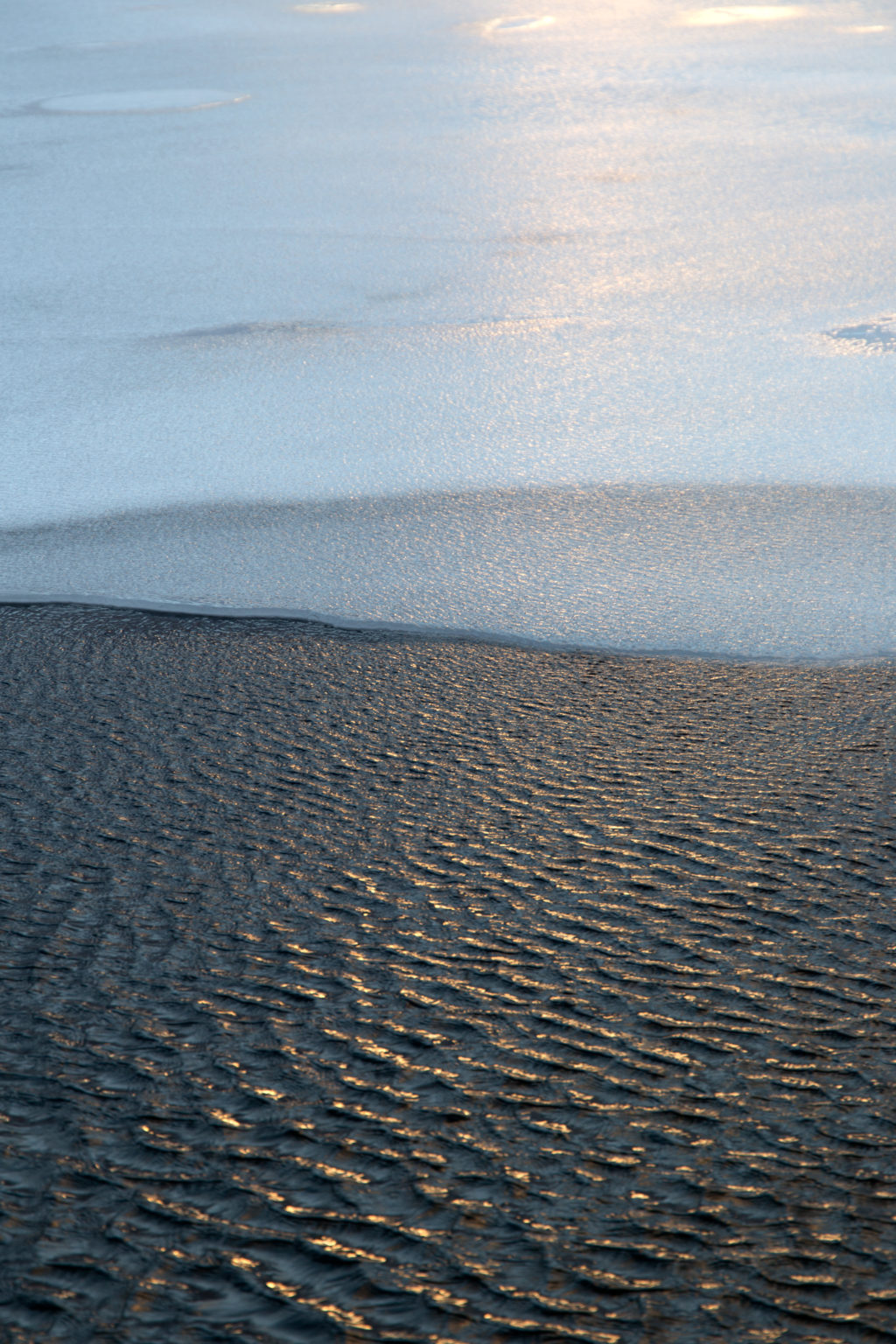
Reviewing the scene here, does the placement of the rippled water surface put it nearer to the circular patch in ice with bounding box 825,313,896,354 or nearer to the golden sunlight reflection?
the circular patch in ice with bounding box 825,313,896,354

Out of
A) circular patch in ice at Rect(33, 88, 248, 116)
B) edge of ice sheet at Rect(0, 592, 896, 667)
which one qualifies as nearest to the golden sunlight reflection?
circular patch in ice at Rect(33, 88, 248, 116)

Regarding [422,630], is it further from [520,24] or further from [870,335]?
[520,24]

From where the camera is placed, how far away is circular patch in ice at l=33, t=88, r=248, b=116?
3.78m

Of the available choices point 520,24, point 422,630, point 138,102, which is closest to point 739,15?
point 520,24

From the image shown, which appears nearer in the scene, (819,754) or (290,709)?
(819,754)

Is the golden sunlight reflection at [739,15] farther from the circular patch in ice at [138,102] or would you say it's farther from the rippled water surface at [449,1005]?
the rippled water surface at [449,1005]

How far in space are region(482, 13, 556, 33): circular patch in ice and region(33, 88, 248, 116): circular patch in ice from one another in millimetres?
1194

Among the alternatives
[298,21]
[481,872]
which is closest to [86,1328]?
[481,872]

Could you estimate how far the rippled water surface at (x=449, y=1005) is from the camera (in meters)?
0.66

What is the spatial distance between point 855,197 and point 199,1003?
9.57ft

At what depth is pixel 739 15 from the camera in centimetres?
457

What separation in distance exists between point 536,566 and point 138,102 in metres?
2.96

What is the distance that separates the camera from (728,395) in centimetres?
223

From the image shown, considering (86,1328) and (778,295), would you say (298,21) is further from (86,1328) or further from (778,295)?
(86,1328)
